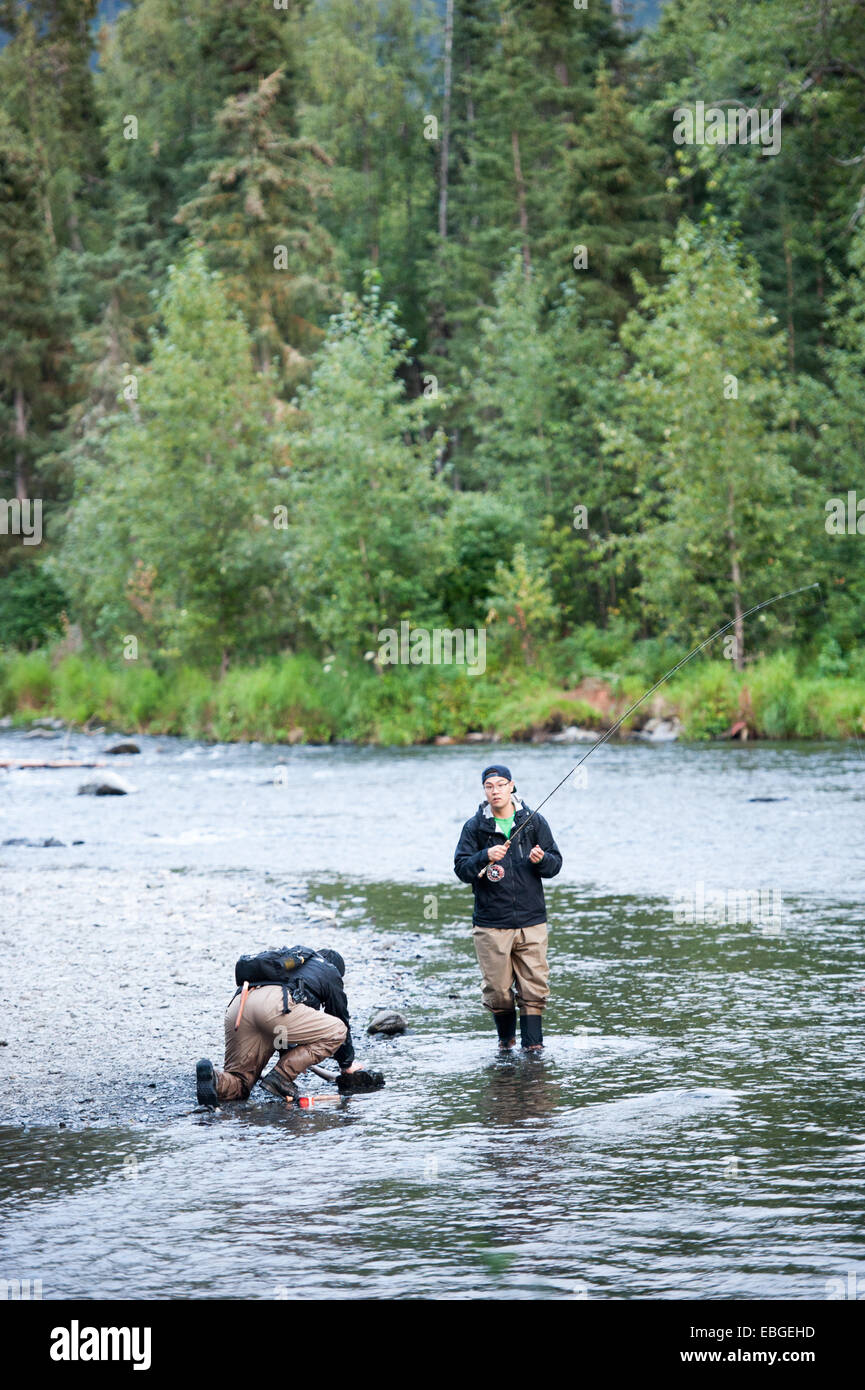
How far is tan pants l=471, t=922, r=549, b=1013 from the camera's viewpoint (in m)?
9.95

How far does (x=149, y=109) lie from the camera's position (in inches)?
2825

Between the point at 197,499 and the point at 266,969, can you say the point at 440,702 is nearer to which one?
the point at 197,499

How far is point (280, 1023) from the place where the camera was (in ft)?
29.6

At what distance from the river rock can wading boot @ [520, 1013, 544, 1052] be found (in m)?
18.6

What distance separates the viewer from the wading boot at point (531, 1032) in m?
10.0

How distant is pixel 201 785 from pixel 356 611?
12096mm

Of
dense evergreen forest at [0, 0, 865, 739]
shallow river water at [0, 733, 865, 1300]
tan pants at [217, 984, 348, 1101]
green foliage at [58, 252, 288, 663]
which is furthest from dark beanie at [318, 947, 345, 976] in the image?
green foliage at [58, 252, 288, 663]

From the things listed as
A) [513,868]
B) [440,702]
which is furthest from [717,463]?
[513,868]

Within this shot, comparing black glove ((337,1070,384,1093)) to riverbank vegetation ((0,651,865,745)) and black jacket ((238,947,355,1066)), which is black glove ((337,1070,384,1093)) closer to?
black jacket ((238,947,355,1066))

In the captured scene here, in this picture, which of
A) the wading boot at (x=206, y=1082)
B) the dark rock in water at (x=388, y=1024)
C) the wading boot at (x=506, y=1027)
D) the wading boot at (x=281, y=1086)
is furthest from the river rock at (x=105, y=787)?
the wading boot at (x=206, y=1082)

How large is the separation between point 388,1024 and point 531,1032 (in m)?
1.10

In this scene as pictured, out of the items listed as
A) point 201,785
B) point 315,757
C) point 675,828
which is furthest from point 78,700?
point 675,828

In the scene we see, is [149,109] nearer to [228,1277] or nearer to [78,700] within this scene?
[78,700]
